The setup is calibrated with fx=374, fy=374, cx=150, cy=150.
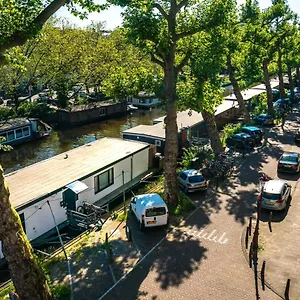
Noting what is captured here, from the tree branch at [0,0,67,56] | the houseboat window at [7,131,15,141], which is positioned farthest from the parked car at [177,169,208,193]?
the houseboat window at [7,131,15,141]

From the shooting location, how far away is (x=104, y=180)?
2570 centimetres

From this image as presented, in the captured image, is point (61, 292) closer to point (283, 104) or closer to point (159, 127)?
point (159, 127)

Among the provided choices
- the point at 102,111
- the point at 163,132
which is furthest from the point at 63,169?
the point at 102,111

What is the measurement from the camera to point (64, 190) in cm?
2158

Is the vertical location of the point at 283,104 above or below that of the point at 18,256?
below

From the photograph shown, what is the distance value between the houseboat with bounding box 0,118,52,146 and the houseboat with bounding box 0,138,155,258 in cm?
1614

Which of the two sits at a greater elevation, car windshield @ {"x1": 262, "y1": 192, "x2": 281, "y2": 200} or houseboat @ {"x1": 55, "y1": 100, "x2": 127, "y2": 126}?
car windshield @ {"x1": 262, "y1": 192, "x2": 281, "y2": 200}

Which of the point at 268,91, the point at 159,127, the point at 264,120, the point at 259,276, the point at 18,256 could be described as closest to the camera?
the point at 18,256

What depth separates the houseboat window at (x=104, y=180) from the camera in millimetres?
24938

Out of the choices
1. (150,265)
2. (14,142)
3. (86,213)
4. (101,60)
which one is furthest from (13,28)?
(101,60)

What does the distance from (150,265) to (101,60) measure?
45.1 m

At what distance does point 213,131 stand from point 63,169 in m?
13.1

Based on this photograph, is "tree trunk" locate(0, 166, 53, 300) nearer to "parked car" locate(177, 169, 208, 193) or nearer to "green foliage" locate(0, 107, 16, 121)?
"parked car" locate(177, 169, 208, 193)

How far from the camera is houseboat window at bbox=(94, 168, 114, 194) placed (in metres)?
24.9
